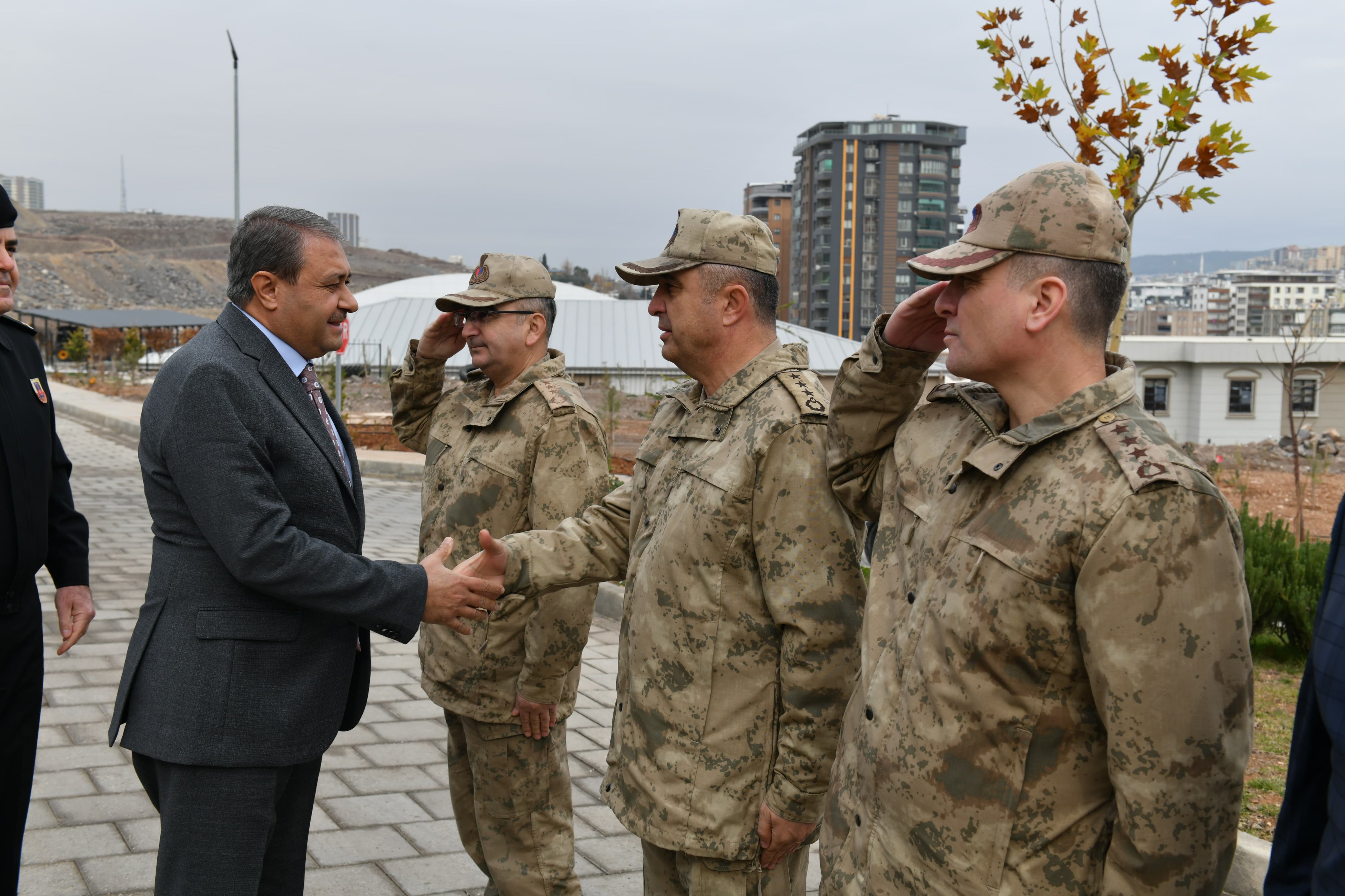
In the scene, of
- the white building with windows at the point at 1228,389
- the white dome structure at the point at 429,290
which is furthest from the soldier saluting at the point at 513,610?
the white dome structure at the point at 429,290

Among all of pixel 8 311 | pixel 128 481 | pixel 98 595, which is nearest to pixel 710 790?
pixel 8 311

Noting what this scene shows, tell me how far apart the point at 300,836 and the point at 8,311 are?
1.90 meters

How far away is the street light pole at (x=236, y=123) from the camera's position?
20.0 m

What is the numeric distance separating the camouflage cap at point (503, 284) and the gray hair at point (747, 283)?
0.99m

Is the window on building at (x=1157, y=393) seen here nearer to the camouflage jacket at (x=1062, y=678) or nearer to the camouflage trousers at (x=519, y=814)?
the camouflage trousers at (x=519, y=814)

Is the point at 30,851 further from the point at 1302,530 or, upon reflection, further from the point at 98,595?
the point at 1302,530

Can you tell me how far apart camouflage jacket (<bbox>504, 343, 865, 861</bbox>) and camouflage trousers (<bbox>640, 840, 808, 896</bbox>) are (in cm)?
6

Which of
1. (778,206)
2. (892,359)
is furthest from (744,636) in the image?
(778,206)

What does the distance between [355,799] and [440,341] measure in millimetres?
1923

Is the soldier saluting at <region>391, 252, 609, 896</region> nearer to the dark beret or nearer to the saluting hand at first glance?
the saluting hand

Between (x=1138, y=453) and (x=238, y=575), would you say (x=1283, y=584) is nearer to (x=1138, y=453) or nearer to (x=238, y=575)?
(x=1138, y=453)

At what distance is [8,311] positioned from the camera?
3.44 metres

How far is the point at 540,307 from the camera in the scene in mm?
3818

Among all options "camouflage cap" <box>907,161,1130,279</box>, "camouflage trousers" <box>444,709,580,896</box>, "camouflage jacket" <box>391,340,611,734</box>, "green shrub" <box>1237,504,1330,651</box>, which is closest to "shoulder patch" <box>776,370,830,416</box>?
"camouflage cap" <box>907,161,1130,279</box>
